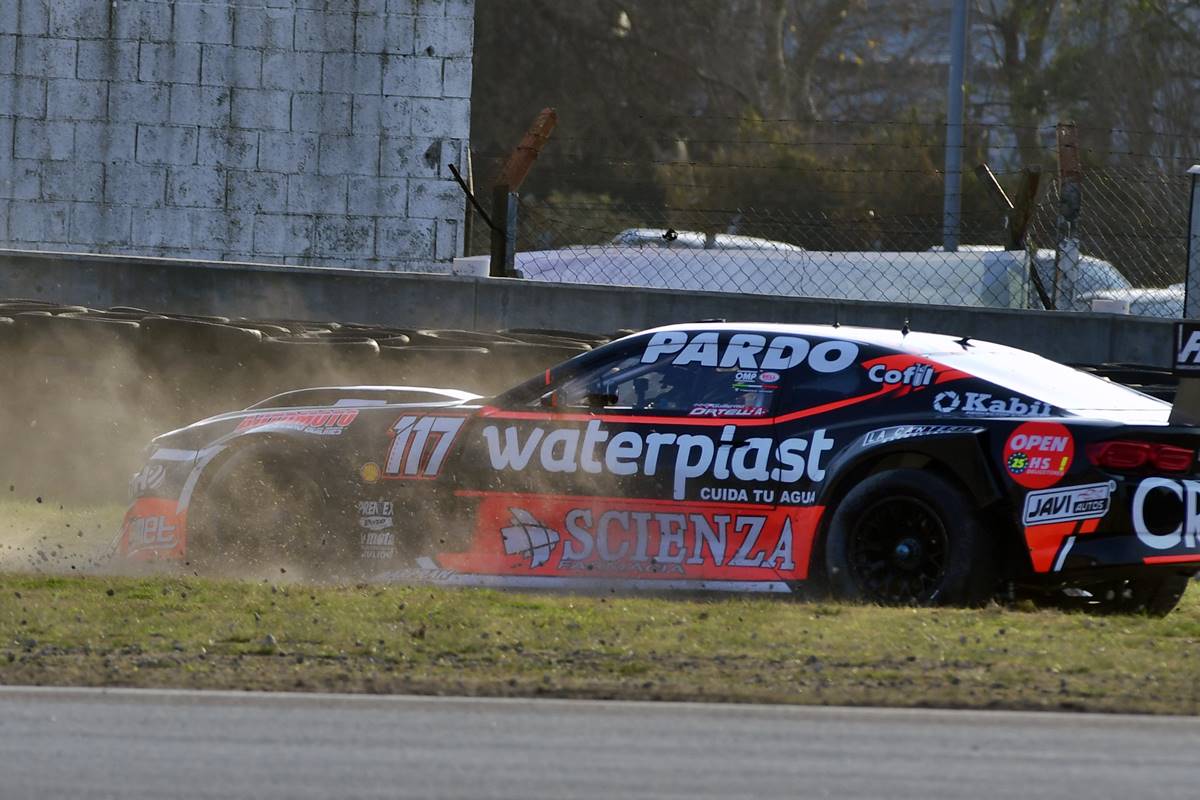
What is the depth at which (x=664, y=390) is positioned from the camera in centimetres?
811

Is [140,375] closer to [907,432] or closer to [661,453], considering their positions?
[661,453]

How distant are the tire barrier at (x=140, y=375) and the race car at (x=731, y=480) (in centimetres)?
263

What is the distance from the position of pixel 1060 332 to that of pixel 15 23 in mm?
9573

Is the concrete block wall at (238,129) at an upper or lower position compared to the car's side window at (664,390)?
upper

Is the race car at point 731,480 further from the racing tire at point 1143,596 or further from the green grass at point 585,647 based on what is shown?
the green grass at point 585,647

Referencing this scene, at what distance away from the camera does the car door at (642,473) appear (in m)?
7.81

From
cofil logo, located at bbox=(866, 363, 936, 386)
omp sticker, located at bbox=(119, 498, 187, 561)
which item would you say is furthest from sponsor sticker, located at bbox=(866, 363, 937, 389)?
omp sticker, located at bbox=(119, 498, 187, 561)

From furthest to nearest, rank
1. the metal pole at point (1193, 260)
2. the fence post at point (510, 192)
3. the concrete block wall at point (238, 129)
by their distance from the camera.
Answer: the concrete block wall at point (238, 129) → the fence post at point (510, 192) → the metal pole at point (1193, 260)

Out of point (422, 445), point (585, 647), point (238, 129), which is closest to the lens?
point (585, 647)

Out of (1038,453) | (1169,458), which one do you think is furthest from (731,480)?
(1169,458)

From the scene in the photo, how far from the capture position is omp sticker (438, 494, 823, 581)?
7.75 m

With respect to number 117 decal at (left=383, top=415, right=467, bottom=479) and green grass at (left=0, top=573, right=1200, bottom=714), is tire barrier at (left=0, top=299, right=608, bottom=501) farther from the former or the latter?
green grass at (left=0, top=573, right=1200, bottom=714)

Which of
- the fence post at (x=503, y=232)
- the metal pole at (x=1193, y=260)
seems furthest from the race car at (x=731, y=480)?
the fence post at (x=503, y=232)

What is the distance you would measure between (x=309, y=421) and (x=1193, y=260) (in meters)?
7.02
